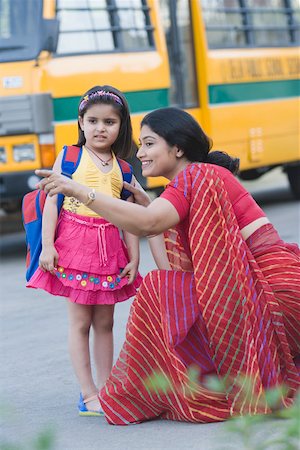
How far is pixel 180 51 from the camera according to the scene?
11789 mm

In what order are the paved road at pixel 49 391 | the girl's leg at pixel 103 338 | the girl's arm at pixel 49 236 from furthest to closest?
the girl's leg at pixel 103 338 < the girl's arm at pixel 49 236 < the paved road at pixel 49 391

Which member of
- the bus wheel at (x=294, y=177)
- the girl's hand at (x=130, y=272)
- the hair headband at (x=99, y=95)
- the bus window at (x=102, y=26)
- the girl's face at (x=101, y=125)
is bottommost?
the bus wheel at (x=294, y=177)

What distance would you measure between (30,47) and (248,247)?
6.02 m

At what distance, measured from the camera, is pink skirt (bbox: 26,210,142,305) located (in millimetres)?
4531

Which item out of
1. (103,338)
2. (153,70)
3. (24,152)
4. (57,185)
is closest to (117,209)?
(57,185)

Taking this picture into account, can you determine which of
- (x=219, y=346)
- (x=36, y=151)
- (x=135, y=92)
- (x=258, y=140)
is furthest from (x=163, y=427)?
(x=258, y=140)

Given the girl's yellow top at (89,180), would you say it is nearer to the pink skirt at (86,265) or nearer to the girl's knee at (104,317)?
the pink skirt at (86,265)

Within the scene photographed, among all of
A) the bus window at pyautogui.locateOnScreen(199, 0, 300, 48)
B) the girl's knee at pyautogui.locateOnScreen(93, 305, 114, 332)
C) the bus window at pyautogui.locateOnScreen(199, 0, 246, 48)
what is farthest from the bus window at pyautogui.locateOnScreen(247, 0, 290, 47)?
the girl's knee at pyautogui.locateOnScreen(93, 305, 114, 332)

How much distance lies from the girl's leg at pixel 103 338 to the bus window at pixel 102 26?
5.80 meters

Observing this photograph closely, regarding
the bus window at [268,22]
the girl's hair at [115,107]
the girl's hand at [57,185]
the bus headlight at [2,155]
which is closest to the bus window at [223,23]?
the bus window at [268,22]

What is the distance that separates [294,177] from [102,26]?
4.74 m

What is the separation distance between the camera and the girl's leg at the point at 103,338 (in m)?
4.71

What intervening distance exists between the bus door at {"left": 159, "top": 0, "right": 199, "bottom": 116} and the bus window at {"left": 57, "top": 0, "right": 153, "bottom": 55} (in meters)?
0.50

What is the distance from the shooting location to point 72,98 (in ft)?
33.0
